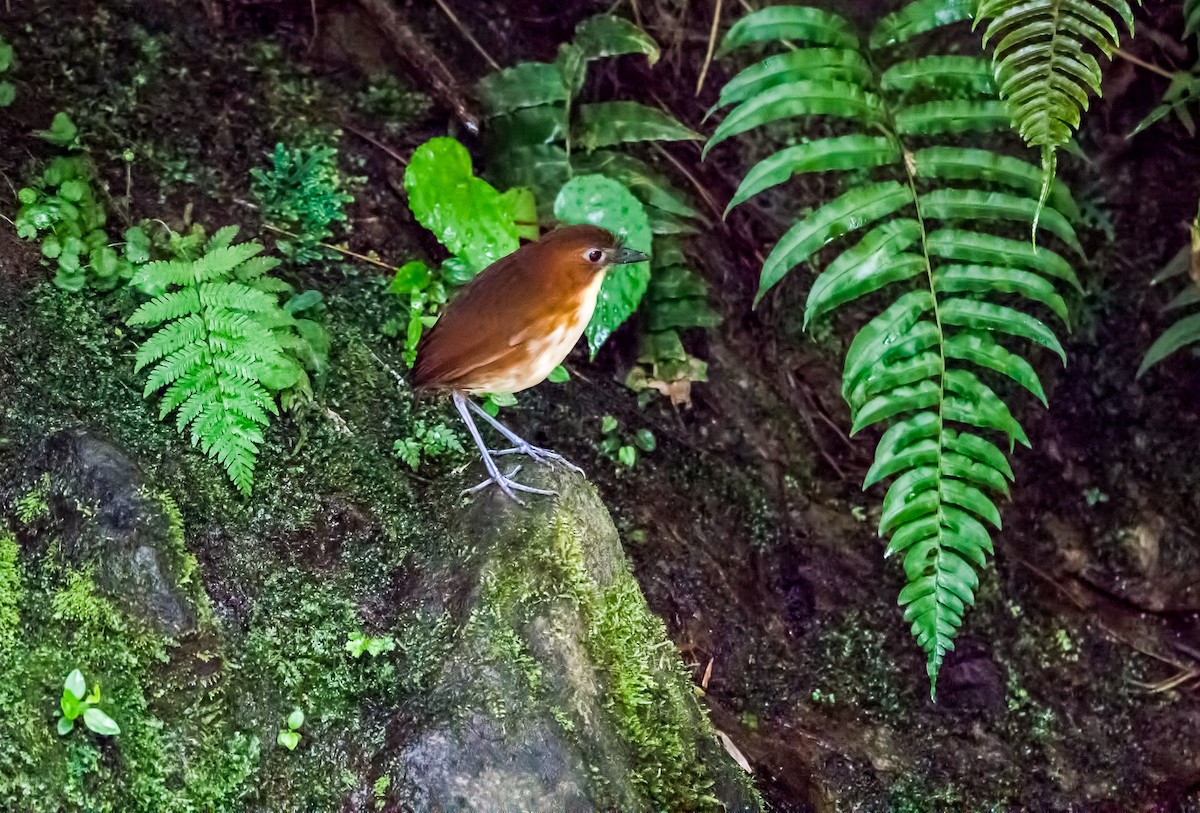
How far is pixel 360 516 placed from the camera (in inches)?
103

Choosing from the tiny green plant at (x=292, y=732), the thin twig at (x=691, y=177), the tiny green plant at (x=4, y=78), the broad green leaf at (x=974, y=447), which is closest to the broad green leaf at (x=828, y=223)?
the broad green leaf at (x=974, y=447)

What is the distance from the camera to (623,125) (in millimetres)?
3293

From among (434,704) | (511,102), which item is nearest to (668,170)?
(511,102)

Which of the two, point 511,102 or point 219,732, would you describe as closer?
point 219,732

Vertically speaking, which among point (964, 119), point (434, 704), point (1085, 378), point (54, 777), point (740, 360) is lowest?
point (54, 777)

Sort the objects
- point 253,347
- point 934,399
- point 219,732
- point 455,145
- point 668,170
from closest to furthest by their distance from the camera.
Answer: point 219,732 < point 253,347 < point 934,399 < point 455,145 < point 668,170

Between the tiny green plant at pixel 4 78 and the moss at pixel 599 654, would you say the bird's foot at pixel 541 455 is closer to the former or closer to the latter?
the moss at pixel 599 654

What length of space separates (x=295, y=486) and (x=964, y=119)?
7.01 ft

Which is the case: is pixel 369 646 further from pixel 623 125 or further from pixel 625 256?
pixel 623 125

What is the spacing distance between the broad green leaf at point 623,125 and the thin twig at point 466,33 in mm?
428

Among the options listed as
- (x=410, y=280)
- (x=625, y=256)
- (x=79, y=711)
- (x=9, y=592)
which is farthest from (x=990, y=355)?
(x=9, y=592)

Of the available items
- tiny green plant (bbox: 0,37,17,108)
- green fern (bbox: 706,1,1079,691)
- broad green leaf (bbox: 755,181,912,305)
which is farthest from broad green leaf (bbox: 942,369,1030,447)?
tiny green plant (bbox: 0,37,17,108)

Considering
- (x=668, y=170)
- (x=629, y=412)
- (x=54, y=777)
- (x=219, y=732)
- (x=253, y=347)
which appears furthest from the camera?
(x=668, y=170)

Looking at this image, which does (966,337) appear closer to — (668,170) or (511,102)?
(668,170)
